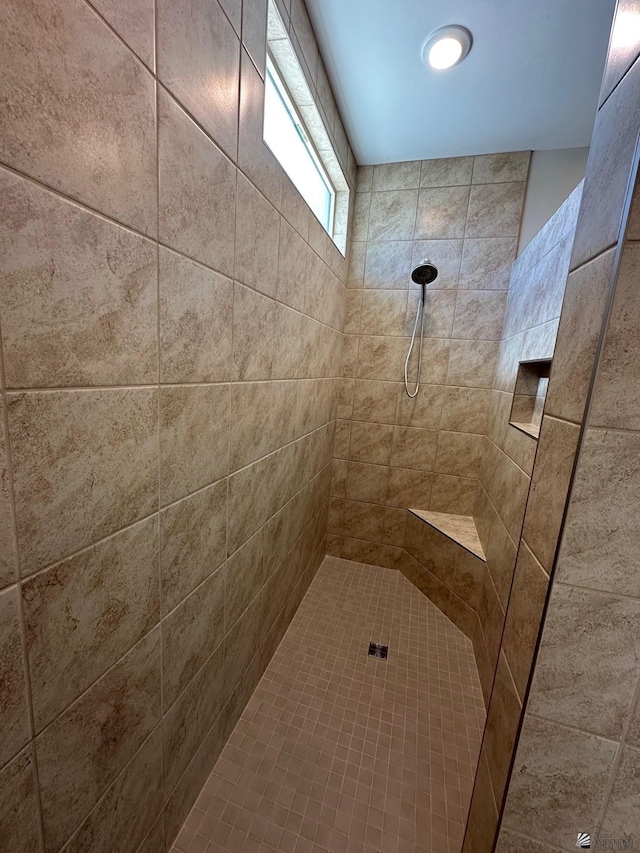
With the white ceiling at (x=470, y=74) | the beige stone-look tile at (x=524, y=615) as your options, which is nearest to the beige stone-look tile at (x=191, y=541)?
the beige stone-look tile at (x=524, y=615)

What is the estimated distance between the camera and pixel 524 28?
1289mm

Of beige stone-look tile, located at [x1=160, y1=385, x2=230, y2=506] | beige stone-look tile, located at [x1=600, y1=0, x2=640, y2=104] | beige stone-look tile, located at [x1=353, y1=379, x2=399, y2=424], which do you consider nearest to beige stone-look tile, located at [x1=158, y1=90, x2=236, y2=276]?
beige stone-look tile, located at [x1=160, y1=385, x2=230, y2=506]

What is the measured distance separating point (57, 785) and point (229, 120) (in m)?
1.46

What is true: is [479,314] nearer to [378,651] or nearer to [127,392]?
[378,651]

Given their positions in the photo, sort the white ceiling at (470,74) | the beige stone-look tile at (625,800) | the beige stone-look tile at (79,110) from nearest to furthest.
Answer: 1. the beige stone-look tile at (79,110)
2. the beige stone-look tile at (625,800)
3. the white ceiling at (470,74)

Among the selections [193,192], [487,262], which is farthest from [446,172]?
[193,192]

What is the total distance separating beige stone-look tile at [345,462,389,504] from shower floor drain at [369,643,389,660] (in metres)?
0.97

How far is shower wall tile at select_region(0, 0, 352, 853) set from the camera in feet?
1.56

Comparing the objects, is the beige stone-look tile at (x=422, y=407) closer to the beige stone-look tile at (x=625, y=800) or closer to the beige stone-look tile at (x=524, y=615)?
the beige stone-look tile at (x=524, y=615)

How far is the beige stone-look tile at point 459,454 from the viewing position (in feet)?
7.56

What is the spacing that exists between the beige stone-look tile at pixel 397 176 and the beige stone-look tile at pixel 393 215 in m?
0.03

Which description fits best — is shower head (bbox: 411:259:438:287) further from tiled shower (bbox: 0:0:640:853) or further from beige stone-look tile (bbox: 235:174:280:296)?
beige stone-look tile (bbox: 235:174:280:296)

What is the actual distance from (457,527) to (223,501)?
1751mm

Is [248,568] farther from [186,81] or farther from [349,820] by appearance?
[186,81]
